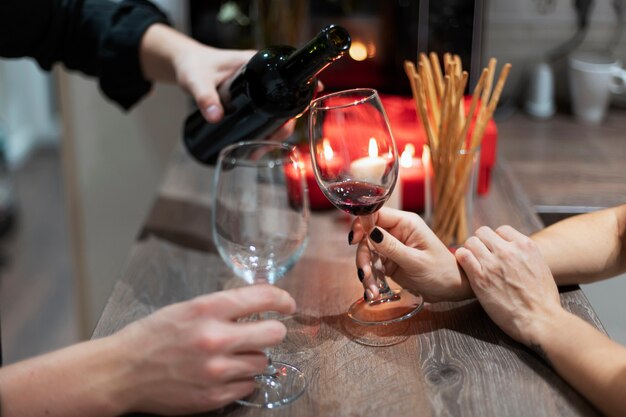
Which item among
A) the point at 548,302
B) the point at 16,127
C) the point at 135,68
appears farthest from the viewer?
the point at 16,127

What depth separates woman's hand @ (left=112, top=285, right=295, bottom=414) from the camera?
2.53 feet

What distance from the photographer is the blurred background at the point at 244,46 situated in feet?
5.85

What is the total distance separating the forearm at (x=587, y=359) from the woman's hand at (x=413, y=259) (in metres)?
0.14

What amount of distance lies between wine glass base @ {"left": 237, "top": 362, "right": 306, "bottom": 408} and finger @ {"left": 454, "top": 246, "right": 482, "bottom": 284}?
23 cm

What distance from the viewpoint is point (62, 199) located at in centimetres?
371

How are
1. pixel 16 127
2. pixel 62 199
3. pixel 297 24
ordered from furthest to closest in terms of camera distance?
pixel 16 127, pixel 62 199, pixel 297 24

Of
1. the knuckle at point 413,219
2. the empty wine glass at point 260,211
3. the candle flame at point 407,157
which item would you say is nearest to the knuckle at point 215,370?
the empty wine glass at point 260,211

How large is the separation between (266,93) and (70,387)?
47cm

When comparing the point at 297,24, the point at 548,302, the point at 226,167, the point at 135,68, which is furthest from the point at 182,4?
the point at 548,302

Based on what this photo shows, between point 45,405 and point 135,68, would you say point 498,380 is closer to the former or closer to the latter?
point 45,405

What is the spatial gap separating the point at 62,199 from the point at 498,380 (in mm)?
3161

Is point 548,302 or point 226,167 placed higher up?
point 226,167

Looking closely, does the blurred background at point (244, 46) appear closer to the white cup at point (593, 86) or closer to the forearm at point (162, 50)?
the white cup at point (593, 86)

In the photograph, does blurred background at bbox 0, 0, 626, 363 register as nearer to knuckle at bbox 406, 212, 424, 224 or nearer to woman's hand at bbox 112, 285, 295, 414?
knuckle at bbox 406, 212, 424, 224
